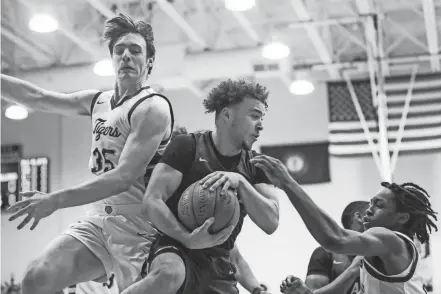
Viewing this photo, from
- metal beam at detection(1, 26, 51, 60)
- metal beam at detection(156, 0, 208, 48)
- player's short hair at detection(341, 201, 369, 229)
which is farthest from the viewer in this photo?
metal beam at detection(1, 26, 51, 60)

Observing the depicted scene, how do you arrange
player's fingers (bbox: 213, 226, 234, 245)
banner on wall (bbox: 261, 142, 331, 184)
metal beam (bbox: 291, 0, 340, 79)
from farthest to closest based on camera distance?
banner on wall (bbox: 261, 142, 331, 184) → metal beam (bbox: 291, 0, 340, 79) → player's fingers (bbox: 213, 226, 234, 245)

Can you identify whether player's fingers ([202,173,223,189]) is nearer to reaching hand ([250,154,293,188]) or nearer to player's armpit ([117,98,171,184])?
reaching hand ([250,154,293,188])

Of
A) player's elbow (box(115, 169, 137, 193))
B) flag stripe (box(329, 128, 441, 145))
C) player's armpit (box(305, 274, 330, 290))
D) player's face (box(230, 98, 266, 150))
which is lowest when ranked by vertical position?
player's armpit (box(305, 274, 330, 290))

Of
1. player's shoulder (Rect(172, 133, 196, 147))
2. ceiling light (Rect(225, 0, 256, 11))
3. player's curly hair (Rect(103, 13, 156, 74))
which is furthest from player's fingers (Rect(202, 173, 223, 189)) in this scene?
ceiling light (Rect(225, 0, 256, 11))

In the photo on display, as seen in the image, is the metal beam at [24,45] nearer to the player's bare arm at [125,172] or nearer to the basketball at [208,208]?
the player's bare arm at [125,172]

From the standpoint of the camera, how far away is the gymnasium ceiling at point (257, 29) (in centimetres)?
1390

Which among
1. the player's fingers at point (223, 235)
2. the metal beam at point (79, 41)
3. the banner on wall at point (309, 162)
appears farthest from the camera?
the banner on wall at point (309, 162)

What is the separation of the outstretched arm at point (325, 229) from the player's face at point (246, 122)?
1.64 ft

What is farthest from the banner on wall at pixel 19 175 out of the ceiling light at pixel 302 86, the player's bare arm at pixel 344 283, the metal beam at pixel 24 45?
the player's bare arm at pixel 344 283

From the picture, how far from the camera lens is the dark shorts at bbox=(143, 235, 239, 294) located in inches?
160

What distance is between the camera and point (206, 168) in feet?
13.7

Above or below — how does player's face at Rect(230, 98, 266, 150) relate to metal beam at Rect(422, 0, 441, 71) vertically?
below

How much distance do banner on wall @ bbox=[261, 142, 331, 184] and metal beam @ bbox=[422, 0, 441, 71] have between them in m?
2.79

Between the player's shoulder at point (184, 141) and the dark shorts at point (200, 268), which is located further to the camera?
the player's shoulder at point (184, 141)
